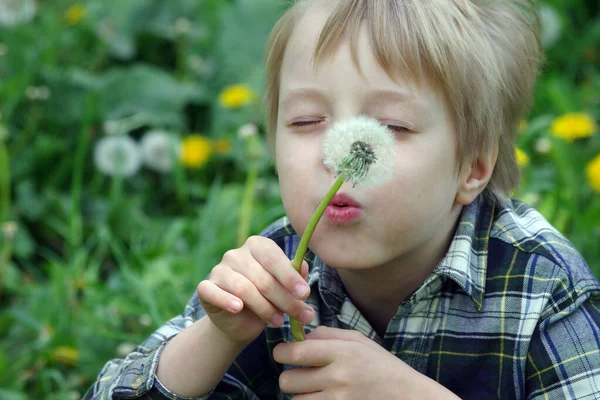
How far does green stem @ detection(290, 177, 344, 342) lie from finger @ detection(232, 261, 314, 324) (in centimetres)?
3

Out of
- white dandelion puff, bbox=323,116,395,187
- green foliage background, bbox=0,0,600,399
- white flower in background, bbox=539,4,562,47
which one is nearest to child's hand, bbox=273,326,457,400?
white dandelion puff, bbox=323,116,395,187

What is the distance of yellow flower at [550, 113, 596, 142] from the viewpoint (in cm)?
233

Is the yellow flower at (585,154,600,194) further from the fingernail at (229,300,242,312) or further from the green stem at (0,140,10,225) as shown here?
the green stem at (0,140,10,225)

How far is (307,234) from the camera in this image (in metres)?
0.98

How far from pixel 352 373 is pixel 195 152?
1491 mm

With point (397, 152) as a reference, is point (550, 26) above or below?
below

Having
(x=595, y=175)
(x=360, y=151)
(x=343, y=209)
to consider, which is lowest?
(x=595, y=175)

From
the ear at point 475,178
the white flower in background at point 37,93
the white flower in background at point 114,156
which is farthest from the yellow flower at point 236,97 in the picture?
the ear at point 475,178

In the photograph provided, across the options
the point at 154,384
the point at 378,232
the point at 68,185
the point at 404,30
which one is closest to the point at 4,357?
the point at 154,384

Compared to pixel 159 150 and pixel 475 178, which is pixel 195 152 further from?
pixel 475 178

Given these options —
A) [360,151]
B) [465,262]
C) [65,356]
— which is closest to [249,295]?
[360,151]

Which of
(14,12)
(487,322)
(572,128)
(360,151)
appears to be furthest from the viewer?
(14,12)

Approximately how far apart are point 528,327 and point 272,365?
1.50 feet

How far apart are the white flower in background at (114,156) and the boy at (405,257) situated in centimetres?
115
